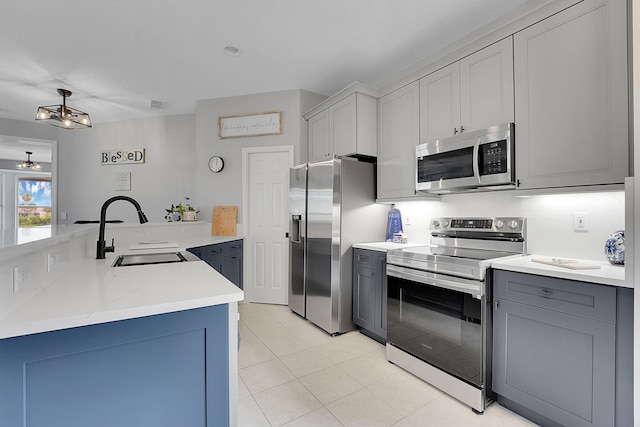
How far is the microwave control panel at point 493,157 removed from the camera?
6.53 feet

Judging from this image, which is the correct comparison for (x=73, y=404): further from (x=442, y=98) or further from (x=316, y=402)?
(x=442, y=98)

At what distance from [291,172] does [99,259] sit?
2133mm

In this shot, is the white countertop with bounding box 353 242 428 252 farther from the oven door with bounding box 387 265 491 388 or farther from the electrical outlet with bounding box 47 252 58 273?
the electrical outlet with bounding box 47 252 58 273

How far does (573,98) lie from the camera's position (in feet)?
5.52

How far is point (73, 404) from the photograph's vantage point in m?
0.88

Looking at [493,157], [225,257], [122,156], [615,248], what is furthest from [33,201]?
[615,248]

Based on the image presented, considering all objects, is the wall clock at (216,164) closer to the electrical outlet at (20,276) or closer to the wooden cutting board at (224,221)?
the wooden cutting board at (224,221)

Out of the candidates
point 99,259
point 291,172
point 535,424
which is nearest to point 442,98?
point 291,172

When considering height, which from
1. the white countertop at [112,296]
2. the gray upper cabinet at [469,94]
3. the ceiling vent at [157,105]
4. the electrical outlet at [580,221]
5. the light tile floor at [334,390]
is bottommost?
the light tile floor at [334,390]

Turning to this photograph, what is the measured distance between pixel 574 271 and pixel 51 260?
98.5 inches

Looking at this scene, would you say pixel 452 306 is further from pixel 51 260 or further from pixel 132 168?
pixel 132 168

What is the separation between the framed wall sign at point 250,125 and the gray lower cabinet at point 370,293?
2.00 meters

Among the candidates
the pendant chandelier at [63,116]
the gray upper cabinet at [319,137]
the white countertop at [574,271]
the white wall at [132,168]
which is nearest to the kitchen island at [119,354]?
the white countertop at [574,271]

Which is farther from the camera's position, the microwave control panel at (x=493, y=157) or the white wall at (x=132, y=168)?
the white wall at (x=132, y=168)
